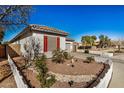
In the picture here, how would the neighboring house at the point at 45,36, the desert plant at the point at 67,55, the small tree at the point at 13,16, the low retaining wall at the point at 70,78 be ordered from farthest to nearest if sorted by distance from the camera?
the desert plant at the point at 67,55 → the neighboring house at the point at 45,36 → the small tree at the point at 13,16 → the low retaining wall at the point at 70,78

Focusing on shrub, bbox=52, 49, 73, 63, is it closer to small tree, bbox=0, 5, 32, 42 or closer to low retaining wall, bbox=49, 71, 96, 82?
low retaining wall, bbox=49, 71, 96, 82

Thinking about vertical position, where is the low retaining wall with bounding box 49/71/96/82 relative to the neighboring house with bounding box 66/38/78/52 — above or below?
below

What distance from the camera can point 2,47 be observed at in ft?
58.3

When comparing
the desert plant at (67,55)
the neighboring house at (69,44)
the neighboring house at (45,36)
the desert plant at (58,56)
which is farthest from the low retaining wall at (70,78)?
the neighboring house at (69,44)

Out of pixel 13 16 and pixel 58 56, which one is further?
pixel 58 56

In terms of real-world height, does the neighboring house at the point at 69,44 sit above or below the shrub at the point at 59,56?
above

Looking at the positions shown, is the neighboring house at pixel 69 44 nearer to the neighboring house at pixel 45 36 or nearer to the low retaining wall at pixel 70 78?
the neighboring house at pixel 45 36

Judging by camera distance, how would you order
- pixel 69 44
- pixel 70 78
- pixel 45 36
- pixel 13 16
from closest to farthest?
pixel 70 78 < pixel 13 16 < pixel 45 36 < pixel 69 44

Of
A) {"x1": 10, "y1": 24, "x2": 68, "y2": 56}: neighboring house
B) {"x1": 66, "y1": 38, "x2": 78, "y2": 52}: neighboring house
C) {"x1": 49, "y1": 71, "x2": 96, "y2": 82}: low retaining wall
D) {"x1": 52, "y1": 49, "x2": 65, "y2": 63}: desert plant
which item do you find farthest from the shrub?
{"x1": 49, "y1": 71, "x2": 96, "y2": 82}: low retaining wall

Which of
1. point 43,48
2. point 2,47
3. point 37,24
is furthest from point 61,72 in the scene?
point 2,47

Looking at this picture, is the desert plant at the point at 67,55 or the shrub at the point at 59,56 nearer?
the shrub at the point at 59,56

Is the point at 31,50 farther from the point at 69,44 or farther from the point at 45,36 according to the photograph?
the point at 69,44

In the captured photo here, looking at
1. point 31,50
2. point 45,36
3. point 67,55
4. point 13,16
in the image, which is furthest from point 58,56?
point 13,16
